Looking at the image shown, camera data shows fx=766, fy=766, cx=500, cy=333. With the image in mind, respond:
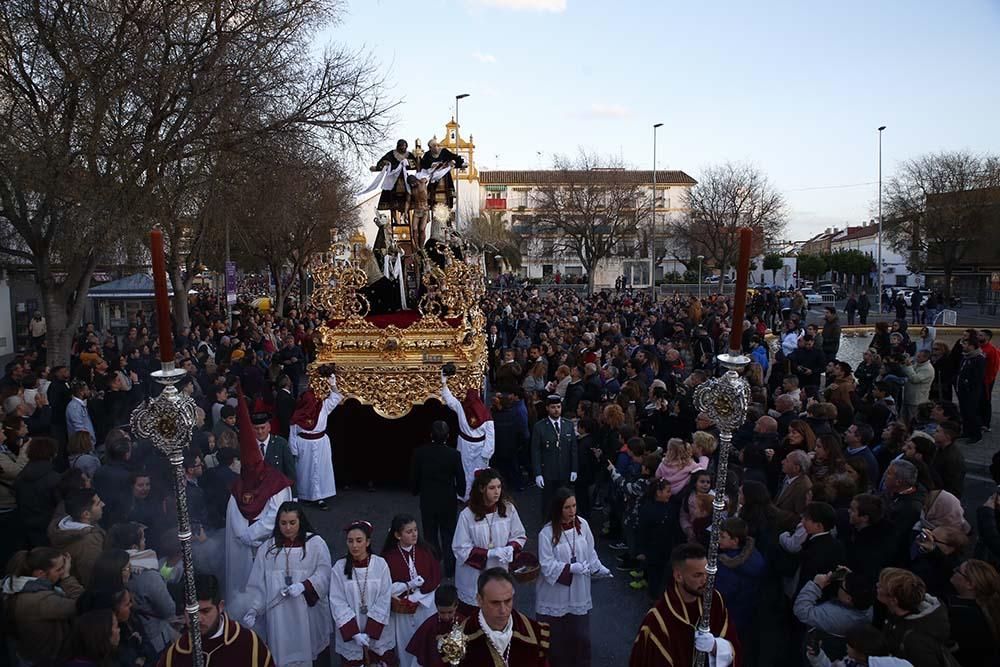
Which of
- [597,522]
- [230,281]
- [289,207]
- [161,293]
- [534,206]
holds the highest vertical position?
[534,206]

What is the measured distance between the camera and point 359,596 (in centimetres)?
499

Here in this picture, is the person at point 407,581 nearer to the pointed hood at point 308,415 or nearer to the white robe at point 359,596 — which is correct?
the white robe at point 359,596

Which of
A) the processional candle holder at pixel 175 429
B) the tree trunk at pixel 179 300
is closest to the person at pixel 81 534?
the processional candle holder at pixel 175 429

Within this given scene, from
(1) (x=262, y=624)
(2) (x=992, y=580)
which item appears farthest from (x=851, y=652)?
(1) (x=262, y=624)

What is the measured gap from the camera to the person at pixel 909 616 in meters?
3.93

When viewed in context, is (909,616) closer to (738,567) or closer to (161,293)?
(738,567)

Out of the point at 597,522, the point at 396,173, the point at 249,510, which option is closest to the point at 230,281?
the point at 396,173

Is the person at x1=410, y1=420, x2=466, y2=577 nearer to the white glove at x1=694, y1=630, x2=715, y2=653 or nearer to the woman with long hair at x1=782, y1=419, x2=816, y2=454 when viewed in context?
the woman with long hair at x1=782, y1=419, x2=816, y2=454

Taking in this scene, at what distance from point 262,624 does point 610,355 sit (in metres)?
9.68

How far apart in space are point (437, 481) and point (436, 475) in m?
0.07

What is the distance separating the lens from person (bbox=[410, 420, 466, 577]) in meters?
7.49

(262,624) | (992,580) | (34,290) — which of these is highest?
(34,290)

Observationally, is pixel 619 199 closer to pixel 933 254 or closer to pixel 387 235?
pixel 933 254

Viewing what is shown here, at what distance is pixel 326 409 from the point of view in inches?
371
